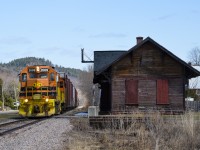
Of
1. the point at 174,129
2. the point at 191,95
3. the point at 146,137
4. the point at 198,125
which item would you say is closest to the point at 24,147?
the point at 146,137

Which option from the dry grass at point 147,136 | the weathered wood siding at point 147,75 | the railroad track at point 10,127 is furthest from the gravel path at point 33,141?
the weathered wood siding at point 147,75

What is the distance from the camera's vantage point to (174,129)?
52.8 feet

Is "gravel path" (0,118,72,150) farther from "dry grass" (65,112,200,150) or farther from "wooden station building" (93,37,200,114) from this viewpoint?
"wooden station building" (93,37,200,114)

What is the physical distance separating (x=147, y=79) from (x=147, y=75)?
0.29 metres

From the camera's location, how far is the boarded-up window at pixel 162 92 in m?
30.3

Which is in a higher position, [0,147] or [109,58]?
[109,58]

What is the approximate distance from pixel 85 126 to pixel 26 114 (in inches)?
423

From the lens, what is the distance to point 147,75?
30719mm

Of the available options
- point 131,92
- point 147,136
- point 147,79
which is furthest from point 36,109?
point 147,136

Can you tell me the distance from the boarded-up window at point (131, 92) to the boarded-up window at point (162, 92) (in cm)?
158

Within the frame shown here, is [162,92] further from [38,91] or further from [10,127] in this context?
[10,127]

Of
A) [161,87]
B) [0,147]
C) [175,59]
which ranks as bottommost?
[0,147]

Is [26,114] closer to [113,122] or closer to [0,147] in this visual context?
[113,122]

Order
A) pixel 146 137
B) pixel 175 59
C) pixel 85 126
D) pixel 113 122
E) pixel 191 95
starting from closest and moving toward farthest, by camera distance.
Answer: pixel 146 137, pixel 113 122, pixel 85 126, pixel 175 59, pixel 191 95
